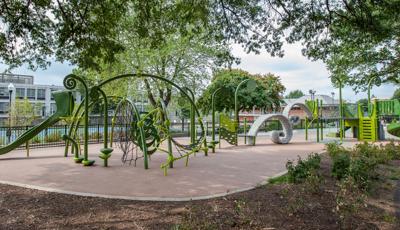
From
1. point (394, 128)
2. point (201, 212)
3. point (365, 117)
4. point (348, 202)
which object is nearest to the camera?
point (201, 212)

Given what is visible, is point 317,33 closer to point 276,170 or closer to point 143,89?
point 276,170

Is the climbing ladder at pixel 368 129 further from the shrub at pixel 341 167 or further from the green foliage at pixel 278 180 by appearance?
the green foliage at pixel 278 180

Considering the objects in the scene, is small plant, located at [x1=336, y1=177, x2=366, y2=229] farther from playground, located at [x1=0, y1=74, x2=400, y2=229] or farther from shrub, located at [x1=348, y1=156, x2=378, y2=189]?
shrub, located at [x1=348, y1=156, x2=378, y2=189]

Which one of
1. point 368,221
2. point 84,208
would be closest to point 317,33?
point 368,221

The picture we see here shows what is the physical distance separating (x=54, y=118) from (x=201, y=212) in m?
6.65

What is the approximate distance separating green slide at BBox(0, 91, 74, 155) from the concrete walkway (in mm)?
574

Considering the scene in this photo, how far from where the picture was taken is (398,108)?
56.4 ft

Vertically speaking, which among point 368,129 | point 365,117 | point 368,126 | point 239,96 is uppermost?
point 239,96

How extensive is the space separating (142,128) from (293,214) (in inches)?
185

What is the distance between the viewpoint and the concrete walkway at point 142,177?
18.9 feet

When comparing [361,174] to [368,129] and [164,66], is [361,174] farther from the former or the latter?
[164,66]

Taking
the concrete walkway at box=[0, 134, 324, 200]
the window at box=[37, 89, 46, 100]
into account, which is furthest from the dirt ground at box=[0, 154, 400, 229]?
the window at box=[37, 89, 46, 100]

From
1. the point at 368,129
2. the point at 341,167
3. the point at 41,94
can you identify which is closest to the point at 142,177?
the point at 341,167

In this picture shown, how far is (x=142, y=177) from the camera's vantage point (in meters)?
7.10
